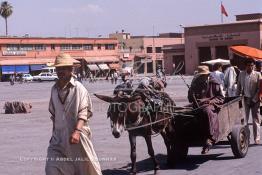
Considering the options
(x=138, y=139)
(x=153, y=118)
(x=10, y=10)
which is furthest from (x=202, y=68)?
(x=10, y=10)

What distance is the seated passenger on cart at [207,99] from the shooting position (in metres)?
9.59

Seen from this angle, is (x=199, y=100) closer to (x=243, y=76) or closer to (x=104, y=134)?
(x=243, y=76)

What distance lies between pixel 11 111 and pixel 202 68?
16.0 meters

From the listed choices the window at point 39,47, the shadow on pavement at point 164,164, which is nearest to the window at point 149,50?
the window at point 39,47

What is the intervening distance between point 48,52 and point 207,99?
288 feet

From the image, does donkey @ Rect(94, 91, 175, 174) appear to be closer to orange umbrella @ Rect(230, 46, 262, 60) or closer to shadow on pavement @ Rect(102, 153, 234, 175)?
shadow on pavement @ Rect(102, 153, 234, 175)

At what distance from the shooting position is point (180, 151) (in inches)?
410

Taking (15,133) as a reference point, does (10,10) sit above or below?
above

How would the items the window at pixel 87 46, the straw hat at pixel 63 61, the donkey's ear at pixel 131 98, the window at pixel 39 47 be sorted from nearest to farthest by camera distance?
1. the straw hat at pixel 63 61
2. the donkey's ear at pixel 131 98
3. the window at pixel 39 47
4. the window at pixel 87 46

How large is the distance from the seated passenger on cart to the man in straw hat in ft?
12.2

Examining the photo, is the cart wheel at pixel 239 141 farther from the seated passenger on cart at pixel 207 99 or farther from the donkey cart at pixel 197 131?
the seated passenger on cart at pixel 207 99

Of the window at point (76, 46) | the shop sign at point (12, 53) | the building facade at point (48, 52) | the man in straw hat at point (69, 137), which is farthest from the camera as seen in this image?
the window at point (76, 46)

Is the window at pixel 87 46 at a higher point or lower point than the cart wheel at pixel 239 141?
lower

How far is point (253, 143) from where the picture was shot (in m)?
12.4
